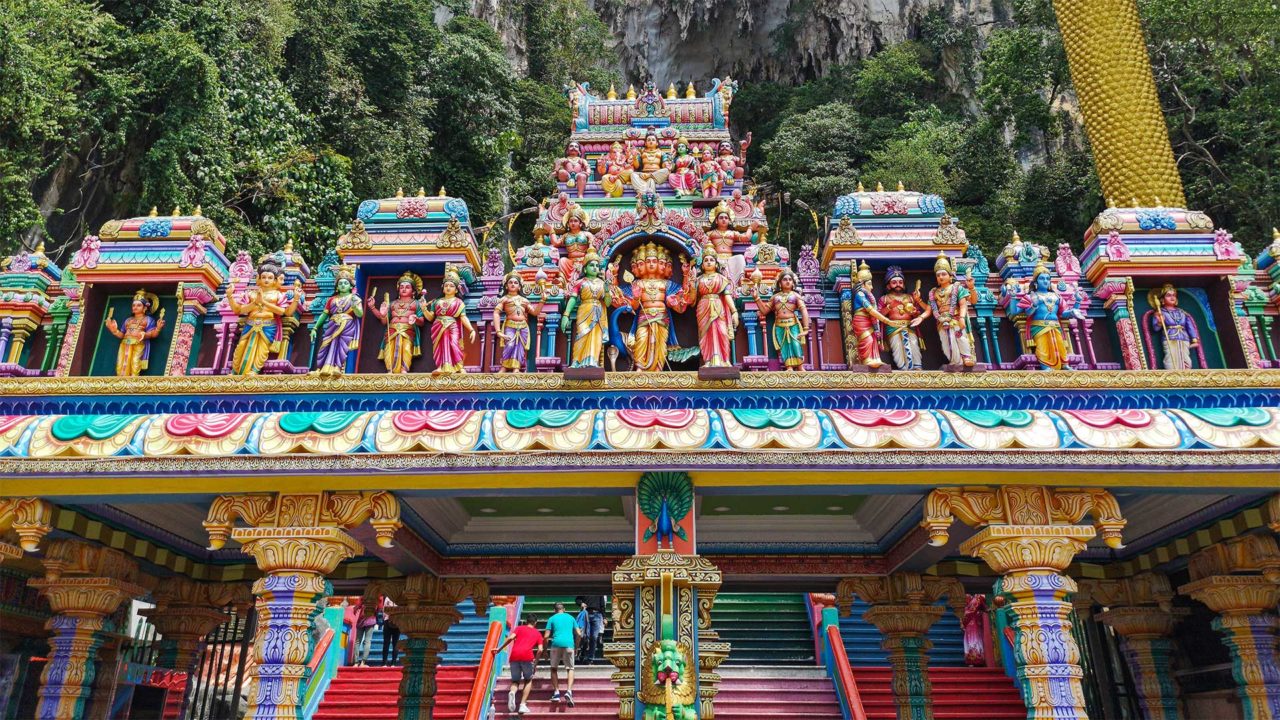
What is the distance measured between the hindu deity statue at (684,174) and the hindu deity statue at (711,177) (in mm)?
105

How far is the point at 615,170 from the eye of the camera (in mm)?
11094

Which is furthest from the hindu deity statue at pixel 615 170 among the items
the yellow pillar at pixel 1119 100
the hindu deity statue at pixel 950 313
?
the yellow pillar at pixel 1119 100

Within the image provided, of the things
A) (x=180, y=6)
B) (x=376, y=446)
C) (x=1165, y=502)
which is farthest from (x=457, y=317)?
(x=180, y=6)

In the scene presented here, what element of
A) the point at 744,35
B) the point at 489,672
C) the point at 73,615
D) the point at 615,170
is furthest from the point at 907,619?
the point at 744,35

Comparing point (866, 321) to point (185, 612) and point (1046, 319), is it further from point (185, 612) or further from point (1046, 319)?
point (185, 612)

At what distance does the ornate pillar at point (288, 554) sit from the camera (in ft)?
24.3

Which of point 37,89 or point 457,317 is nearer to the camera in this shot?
point 457,317

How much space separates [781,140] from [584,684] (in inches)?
1040

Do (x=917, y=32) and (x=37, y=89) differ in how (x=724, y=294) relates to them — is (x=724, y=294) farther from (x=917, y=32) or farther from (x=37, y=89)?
(x=917, y=32)

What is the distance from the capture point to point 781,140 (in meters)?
33.8

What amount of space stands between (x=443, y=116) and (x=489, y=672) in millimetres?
21836

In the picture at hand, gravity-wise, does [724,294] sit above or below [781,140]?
below

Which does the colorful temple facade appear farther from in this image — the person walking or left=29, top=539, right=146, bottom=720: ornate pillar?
the person walking

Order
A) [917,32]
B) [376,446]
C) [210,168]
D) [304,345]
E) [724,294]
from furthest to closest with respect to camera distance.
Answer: [917,32], [210,168], [304,345], [724,294], [376,446]
